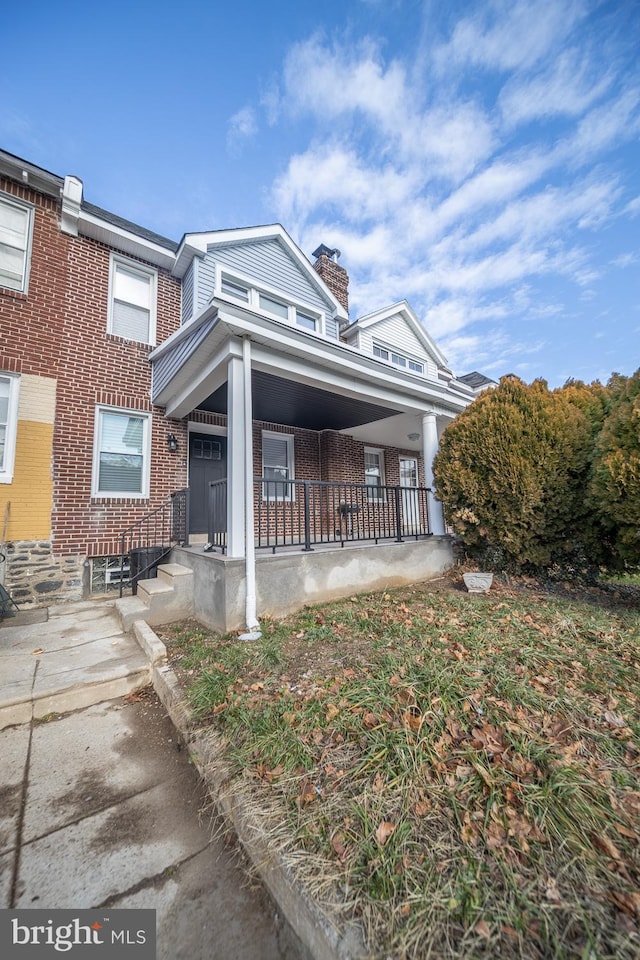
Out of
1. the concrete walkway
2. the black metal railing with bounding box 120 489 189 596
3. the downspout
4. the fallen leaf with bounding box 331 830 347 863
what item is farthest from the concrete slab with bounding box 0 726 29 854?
the black metal railing with bounding box 120 489 189 596

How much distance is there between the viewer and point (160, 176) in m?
8.66

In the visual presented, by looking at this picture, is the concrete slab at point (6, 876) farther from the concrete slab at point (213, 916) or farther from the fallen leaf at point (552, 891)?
the fallen leaf at point (552, 891)

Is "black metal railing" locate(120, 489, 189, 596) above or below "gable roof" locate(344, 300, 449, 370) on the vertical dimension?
below

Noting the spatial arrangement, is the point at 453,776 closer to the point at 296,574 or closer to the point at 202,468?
the point at 296,574

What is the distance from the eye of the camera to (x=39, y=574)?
207 inches

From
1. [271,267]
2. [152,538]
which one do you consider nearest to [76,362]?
[152,538]

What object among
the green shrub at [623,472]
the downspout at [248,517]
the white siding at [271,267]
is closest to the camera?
the green shrub at [623,472]

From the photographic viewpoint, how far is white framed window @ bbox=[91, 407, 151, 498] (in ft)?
19.7

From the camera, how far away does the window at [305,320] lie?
876cm

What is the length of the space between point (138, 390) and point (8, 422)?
1911 millimetres

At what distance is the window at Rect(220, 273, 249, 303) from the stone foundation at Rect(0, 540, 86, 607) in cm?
568

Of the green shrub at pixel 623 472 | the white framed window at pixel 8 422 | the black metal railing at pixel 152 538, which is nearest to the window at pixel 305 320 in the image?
the black metal railing at pixel 152 538

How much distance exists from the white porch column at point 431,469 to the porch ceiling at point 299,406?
0.86 meters

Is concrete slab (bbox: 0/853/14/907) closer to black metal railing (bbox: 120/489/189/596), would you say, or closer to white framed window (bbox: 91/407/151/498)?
black metal railing (bbox: 120/489/189/596)
